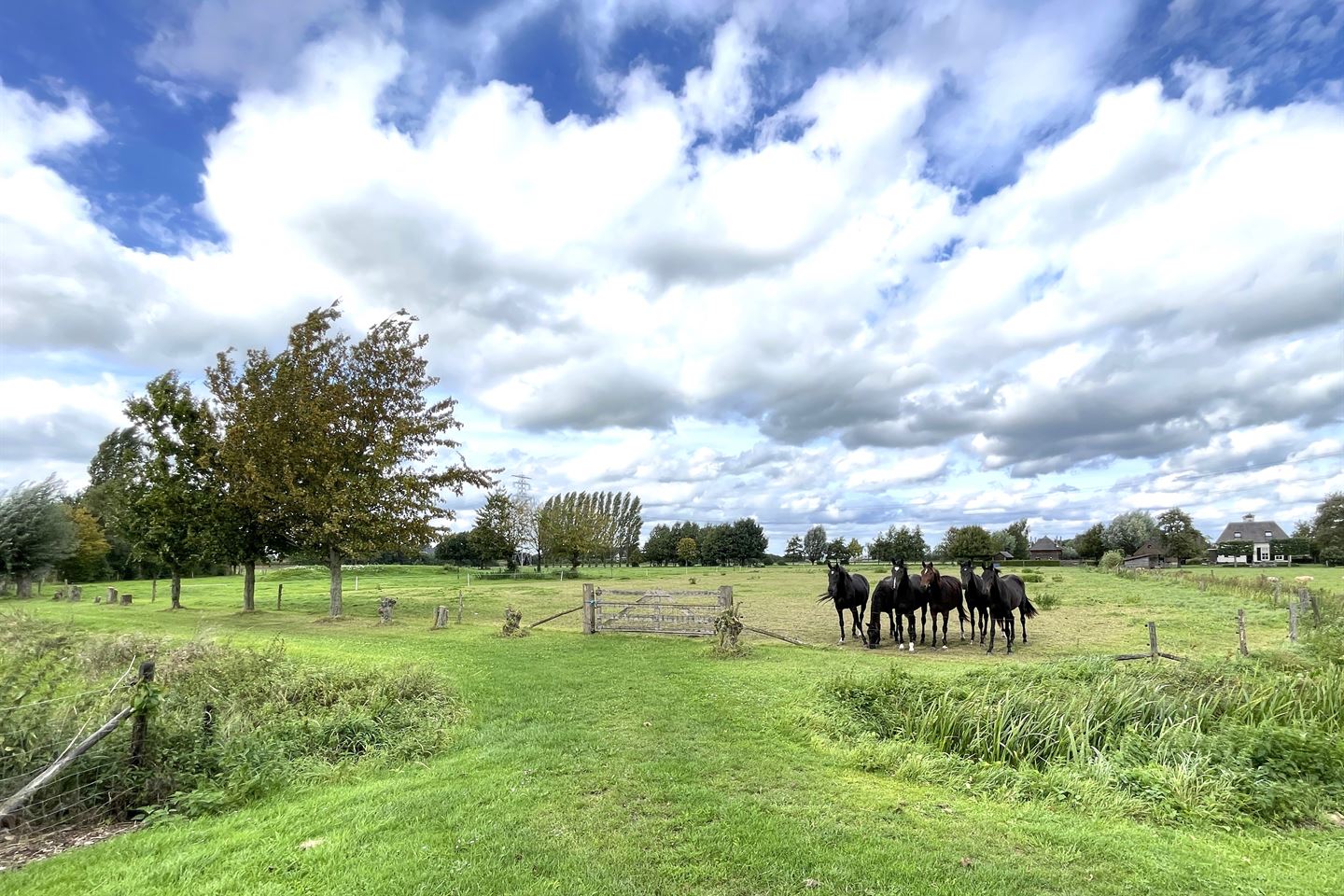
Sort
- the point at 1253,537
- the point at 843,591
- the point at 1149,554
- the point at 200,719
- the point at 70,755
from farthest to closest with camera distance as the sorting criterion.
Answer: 1. the point at 1253,537
2. the point at 1149,554
3. the point at 843,591
4. the point at 200,719
5. the point at 70,755

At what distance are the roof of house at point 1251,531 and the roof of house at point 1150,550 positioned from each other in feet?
71.3

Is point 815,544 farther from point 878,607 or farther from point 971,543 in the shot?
point 878,607

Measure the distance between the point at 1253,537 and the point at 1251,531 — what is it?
10.4ft

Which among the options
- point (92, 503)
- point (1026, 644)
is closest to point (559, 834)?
point (1026, 644)

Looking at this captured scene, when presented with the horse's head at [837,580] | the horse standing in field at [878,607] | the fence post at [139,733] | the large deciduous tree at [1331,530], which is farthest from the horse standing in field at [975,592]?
the large deciduous tree at [1331,530]

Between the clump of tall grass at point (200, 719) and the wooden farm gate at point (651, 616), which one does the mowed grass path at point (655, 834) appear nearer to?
the clump of tall grass at point (200, 719)

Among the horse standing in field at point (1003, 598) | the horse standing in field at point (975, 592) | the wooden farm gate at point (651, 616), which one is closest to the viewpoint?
the horse standing in field at point (1003, 598)

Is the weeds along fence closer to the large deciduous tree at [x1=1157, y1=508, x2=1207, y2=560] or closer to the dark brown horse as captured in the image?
the dark brown horse

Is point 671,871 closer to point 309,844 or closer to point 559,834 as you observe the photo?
point 559,834

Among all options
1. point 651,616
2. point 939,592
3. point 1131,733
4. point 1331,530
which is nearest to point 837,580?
point 939,592

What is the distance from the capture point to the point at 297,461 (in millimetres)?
25516

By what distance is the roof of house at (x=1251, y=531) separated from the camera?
12256 centimetres

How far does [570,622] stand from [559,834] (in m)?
17.9

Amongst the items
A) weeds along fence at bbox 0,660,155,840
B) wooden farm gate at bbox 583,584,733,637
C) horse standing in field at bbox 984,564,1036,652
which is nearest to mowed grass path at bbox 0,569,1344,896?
weeds along fence at bbox 0,660,155,840
